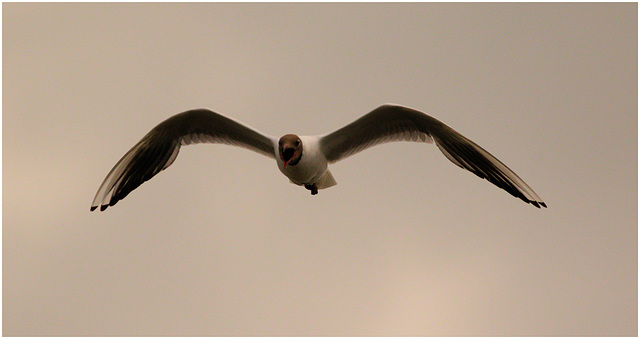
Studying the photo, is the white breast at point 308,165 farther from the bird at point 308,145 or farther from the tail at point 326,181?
the tail at point 326,181

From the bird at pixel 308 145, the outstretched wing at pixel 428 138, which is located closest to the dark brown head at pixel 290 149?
the bird at pixel 308 145

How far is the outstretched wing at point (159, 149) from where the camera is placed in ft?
26.1

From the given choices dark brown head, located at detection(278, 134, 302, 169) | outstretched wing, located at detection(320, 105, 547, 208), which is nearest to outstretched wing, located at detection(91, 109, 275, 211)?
dark brown head, located at detection(278, 134, 302, 169)

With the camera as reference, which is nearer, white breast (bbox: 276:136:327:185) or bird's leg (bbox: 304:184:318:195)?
white breast (bbox: 276:136:327:185)

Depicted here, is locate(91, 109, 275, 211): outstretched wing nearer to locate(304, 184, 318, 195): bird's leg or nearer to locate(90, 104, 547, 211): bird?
locate(90, 104, 547, 211): bird

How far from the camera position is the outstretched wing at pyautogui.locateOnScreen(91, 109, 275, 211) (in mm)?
7941

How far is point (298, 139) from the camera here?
7.22 meters

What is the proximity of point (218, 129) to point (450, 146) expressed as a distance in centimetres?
247

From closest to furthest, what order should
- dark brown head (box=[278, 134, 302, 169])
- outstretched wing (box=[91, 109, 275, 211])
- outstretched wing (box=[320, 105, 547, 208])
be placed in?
dark brown head (box=[278, 134, 302, 169]) < outstretched wing (box=[320, 105, 547, 208]) < outstretched wing (box=[91, 109, 275, 211])

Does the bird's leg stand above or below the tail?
below

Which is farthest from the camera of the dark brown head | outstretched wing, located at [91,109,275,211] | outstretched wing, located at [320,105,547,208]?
outstretched wing, located at [91,109,275,211]

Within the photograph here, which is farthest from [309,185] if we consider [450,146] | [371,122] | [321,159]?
[450,146]

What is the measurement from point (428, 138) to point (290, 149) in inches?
56.9

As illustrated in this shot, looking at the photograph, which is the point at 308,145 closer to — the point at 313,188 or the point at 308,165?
the point at 308,165
